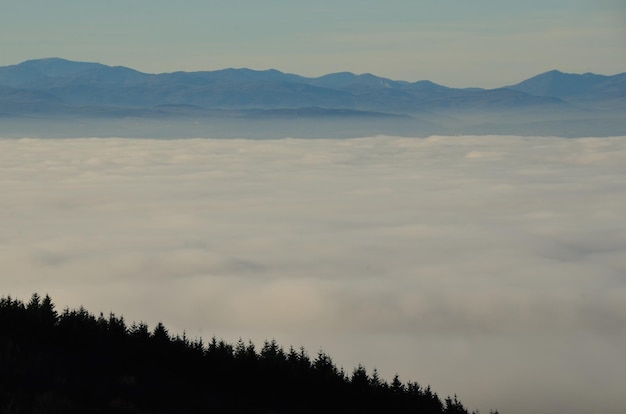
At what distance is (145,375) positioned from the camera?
2581 cm

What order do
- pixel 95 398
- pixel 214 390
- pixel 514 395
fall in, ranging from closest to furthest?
pixel 95 398 → pixel 214 390 → pixel 514 395

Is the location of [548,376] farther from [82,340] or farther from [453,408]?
[82,340]

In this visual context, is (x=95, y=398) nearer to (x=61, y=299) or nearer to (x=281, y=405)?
(x=281, y=405)

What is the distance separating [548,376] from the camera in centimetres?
14838

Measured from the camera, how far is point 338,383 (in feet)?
112

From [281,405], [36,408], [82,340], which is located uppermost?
[82,340]

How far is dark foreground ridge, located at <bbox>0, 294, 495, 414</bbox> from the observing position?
20516 mm

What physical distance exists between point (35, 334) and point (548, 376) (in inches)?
5149

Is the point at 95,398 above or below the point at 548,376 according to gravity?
below

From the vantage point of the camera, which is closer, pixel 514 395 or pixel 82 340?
pixel 82 340

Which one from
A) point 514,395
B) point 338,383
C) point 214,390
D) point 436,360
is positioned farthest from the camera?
point 436,360

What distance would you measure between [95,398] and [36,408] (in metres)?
2.40

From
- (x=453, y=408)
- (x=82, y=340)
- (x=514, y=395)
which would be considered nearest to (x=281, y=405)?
(x=82, y=340)

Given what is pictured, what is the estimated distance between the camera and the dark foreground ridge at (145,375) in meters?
20.5
